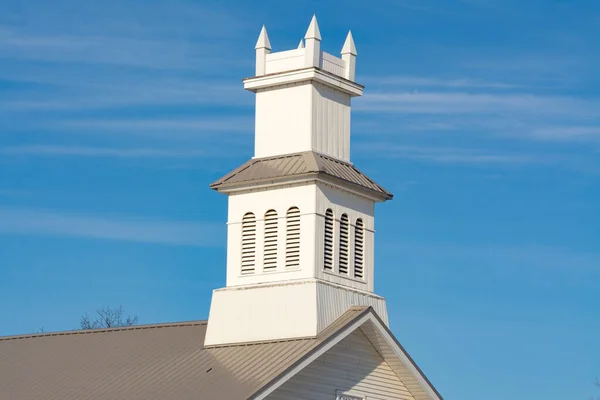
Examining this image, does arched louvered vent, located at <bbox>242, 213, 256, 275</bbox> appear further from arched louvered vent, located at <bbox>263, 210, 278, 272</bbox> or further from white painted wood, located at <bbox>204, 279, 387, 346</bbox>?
white painted wood, located at <bbox>204, 279, 387, 346</bbox>

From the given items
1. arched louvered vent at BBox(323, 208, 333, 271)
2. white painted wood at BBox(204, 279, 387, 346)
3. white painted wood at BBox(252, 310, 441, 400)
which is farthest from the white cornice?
white painted wood at BBox(252, 310, 441, 400)

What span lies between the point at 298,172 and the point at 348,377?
18.9 feet

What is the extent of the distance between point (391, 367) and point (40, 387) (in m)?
9.89

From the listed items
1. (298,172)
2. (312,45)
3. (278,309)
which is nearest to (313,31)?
(312,45)

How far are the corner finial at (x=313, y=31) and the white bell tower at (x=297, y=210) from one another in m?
0.03

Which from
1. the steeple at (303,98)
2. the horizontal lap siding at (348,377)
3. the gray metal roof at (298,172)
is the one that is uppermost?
the steeple at (303,98)

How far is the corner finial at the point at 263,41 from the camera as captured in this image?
47.7 meters

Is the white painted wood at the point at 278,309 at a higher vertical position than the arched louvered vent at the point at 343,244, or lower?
lower

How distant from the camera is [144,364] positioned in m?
45.9

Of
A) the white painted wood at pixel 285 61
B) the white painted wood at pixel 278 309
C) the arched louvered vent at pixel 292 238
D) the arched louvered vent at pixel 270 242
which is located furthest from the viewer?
the white painted wood at pixel 285 61

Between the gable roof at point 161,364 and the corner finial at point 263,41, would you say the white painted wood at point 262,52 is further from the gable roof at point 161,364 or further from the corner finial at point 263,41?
the gable roof at point 161,364

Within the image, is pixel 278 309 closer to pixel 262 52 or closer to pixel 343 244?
pixel 343 244

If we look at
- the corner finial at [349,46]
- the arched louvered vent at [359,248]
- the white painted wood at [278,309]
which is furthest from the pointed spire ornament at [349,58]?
the white painted wood at [278,309]

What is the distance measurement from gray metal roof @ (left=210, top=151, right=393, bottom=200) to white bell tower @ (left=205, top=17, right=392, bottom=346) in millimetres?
42
